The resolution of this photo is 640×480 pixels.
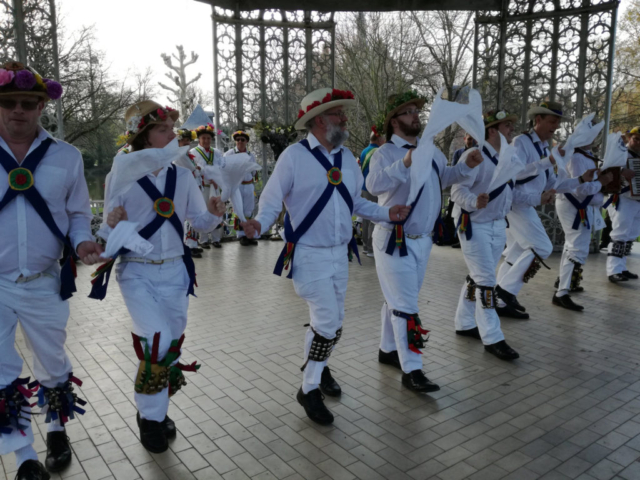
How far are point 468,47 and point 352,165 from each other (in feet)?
60.1

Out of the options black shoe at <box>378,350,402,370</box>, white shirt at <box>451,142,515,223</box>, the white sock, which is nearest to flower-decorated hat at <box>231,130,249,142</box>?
white shirt at <box>451,142,515,223</box>

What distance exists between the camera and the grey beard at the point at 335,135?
12.4 feet

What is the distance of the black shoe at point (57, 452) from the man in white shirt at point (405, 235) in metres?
2.45

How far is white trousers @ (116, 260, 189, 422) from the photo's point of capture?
10.4ft

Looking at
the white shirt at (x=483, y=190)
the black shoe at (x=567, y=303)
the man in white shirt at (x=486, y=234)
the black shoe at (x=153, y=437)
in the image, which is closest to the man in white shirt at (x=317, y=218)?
the black shoe at (x=153, y=437)

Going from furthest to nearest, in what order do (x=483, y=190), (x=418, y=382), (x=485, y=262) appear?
(x=483, y=190), (x=485, y=262), (x=418, y=382)

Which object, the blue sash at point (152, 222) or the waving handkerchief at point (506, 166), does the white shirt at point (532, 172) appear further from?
the blue sash at point (152, 222)

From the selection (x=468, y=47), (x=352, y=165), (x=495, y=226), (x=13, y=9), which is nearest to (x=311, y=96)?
(x=352, y=165)

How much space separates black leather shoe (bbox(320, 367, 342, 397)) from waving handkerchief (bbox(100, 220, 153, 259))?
1.96 metres

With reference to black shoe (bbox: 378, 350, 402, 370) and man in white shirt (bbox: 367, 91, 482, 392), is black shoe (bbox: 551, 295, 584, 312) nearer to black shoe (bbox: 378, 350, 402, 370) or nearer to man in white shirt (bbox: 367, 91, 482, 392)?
black shoe (bbox: 378, 350, 402, 370)

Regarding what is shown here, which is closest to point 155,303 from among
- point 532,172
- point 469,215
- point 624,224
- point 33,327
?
point 33,327

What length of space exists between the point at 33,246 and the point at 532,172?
4734 millimetres

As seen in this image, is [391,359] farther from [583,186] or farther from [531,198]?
[583,186]

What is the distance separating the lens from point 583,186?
6469 mm
